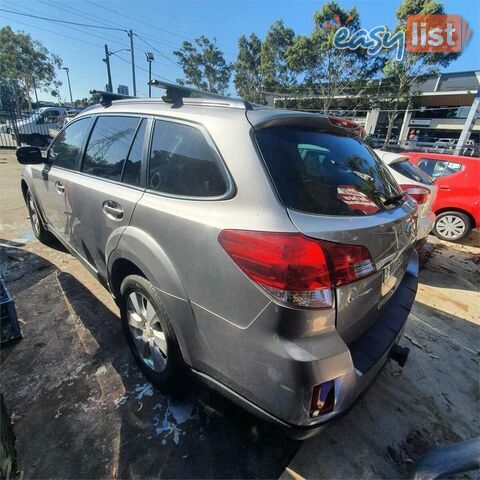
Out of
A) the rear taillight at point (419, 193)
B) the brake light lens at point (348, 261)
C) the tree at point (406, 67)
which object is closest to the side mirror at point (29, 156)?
the brake light lens at point (348, 261)

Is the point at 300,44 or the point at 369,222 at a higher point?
the point at 300,44

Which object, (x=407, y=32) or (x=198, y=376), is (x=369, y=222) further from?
(x=407, y=32)

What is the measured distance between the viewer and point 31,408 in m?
1.89

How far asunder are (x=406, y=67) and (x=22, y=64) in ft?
150

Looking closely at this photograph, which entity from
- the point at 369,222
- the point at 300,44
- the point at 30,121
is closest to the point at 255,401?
the point at 369,222

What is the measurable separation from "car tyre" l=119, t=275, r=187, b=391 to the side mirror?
219 centimetres

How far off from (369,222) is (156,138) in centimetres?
134

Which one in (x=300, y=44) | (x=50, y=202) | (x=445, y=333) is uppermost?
(x=300, y=44)

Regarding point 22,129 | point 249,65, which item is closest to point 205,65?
point 249,65

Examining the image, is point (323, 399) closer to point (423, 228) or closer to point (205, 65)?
point (423, 228)

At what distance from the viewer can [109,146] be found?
2324mm

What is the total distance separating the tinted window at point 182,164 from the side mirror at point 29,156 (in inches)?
88.6

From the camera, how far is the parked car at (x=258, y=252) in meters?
1.22

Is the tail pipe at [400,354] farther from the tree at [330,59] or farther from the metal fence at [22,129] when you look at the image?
the tree at [330,59]
